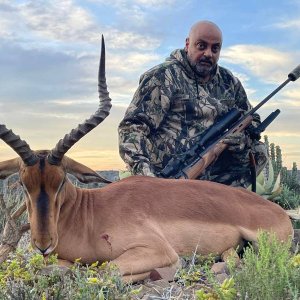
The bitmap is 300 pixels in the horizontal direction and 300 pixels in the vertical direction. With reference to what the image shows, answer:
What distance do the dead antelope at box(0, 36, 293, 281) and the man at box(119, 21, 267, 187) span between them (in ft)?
7.65

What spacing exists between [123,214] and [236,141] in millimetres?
3647

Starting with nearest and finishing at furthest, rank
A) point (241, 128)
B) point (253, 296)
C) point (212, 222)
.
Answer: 1. point (253, 296)
2. point (212, 222)
3. point (241, 128)

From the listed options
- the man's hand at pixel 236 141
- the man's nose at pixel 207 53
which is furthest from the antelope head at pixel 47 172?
the man's nose at pixel 207 53

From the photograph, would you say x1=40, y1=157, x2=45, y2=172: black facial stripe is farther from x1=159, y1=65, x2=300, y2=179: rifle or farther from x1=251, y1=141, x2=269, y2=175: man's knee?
x1=251, y1=141, x2=269, y2=175: man's knee

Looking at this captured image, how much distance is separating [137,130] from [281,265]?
4.93 metres

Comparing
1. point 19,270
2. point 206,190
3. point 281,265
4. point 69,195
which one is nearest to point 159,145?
point 206,190

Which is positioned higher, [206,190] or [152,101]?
[152,101]

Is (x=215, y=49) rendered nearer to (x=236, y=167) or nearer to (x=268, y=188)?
(x=236, y=167)

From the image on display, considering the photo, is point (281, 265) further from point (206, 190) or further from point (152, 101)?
point (152, 101)

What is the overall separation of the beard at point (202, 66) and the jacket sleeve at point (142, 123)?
2.33ft

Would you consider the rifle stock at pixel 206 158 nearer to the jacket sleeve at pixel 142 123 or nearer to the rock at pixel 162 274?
the jacket sleeve at pixel 142 123

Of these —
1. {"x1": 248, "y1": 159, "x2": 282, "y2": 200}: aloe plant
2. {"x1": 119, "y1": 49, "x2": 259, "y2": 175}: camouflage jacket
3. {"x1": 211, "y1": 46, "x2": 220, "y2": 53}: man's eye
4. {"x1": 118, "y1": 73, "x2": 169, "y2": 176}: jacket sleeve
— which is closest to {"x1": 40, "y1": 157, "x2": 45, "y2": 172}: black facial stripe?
{"x1": 118, "y1": 73, "x2": 169, "y2": 176}: jacket sleeve

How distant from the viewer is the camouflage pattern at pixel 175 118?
8.60 metres

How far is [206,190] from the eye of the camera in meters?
6.34
